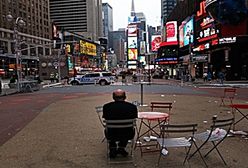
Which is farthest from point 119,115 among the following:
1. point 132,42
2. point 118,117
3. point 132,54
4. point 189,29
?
point 132,42

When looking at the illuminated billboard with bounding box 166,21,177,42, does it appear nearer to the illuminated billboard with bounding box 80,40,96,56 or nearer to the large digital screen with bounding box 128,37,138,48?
the illuminated billboard with bounding box 80,40,96,56

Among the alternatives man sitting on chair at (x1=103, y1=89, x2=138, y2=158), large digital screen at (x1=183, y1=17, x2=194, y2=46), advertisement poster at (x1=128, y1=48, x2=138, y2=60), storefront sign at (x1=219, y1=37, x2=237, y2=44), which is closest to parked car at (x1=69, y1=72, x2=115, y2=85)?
storefront sign at (x1=219, y1=37, x2=237, y2=44)

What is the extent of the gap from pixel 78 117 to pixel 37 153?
18.6 feet

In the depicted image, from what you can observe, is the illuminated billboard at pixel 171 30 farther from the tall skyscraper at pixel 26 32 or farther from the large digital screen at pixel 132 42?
the large digital screen at pixel 132 42

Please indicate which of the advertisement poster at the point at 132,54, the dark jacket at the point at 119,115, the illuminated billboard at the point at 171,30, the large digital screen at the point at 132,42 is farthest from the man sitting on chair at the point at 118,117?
the large digital screen at the point at 132,42

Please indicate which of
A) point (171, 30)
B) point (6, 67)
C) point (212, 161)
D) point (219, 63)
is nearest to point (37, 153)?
point (212, 161)

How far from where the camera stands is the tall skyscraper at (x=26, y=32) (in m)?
92.2

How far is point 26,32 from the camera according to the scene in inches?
4252

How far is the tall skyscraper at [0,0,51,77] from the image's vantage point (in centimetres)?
9225

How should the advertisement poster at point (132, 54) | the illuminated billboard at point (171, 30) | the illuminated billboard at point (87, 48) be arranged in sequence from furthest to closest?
the advertisement poster at point (132, 54) → the illuminated billboard at point (87, 48) → the illuminated billboard at point (171, 30)

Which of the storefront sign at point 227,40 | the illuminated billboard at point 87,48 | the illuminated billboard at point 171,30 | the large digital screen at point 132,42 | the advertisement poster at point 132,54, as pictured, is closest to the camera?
the storefront sign at point 227,40

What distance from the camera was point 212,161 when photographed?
6.77 m

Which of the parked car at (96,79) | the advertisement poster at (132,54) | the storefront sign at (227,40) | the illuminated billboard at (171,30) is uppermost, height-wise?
the illuminated billboard at (171,30)

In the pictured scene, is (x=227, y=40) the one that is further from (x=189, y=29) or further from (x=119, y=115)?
(x=119, y=115)
